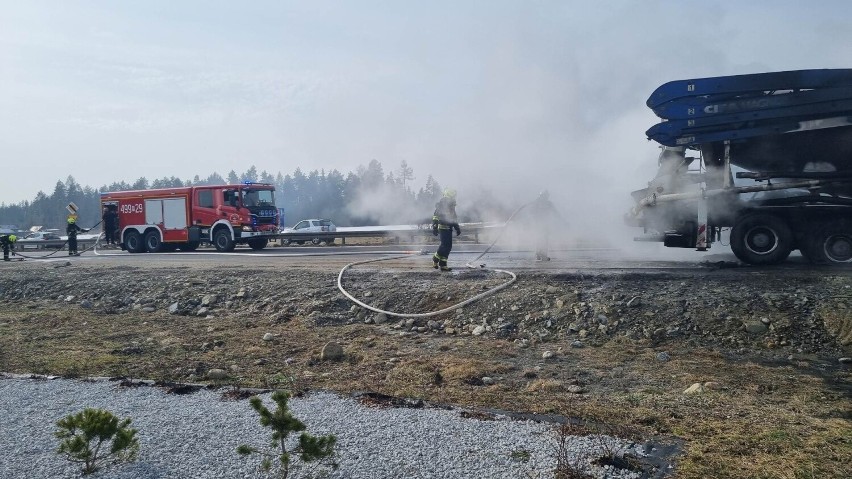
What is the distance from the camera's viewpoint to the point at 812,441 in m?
4.73

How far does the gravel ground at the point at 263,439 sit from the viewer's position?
449 cm

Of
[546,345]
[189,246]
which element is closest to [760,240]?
[546,345]

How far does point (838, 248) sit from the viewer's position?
37.5 feet

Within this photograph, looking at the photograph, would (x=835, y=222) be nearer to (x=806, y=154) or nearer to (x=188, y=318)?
(x=806, y=154)

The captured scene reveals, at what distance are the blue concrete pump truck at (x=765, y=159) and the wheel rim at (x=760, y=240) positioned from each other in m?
0.02

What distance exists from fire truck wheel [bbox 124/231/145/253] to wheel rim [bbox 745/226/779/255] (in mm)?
24319

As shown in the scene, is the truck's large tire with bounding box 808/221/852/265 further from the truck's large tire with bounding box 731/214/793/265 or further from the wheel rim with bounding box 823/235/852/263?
the truck's large tire with bounding box 731/214/793/265

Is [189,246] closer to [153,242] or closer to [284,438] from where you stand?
[153,242]

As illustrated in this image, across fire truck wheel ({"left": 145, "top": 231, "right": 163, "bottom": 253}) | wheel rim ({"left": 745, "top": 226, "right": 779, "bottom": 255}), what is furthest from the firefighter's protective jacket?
fire truck wheel ({"left": 145, "top": 231, "right": 163, "bottom": 253})

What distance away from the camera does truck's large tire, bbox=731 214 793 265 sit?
38.3 feet

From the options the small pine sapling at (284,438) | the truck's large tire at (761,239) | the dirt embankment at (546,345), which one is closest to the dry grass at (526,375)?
the dirt embankment at (546,345)

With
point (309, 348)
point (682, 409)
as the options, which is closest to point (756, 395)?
point (682, 409)

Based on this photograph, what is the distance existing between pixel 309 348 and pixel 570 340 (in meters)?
3.57

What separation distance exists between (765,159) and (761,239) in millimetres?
1537
